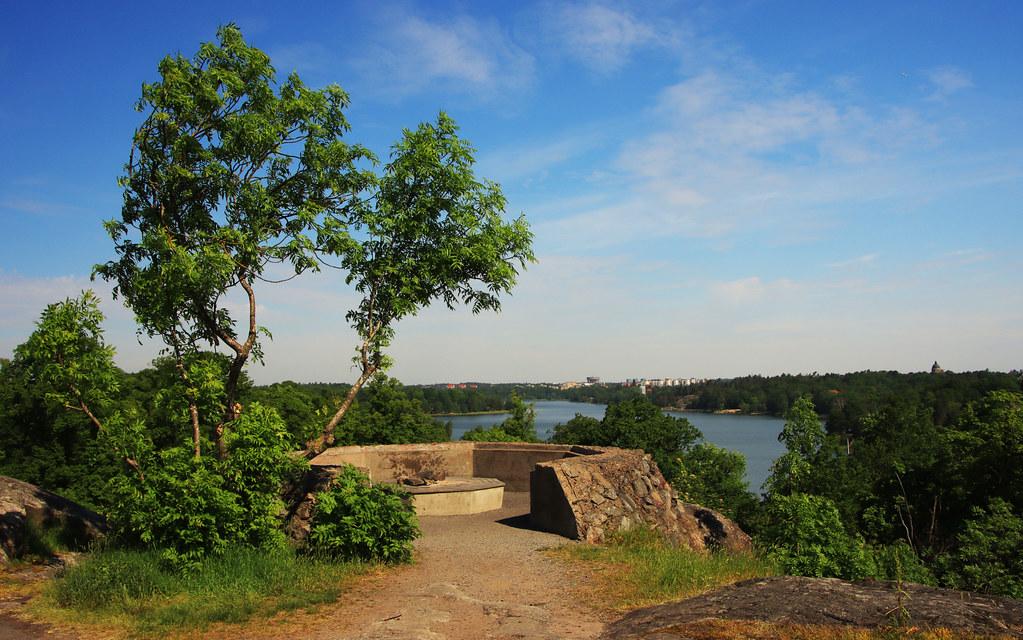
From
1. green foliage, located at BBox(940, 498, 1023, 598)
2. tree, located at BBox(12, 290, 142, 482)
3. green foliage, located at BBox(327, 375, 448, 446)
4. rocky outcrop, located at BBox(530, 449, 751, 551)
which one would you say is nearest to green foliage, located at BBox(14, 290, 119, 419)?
tree, located at BBox(12, 290, 142, 482)

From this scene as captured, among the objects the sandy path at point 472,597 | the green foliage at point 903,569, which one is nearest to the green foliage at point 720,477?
the green foliage at point 903,569

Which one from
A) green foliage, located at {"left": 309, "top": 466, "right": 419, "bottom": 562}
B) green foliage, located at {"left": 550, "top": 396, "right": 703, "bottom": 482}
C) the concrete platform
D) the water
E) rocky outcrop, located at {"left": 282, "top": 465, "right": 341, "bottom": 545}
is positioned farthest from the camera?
the water

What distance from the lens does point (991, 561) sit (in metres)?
13.3

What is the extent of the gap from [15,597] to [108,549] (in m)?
1.14

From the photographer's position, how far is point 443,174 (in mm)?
11508

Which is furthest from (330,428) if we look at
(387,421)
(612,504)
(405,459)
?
(387,421)

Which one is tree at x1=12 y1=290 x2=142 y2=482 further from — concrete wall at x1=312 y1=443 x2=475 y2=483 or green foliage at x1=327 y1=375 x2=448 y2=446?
green foliage at x1=327 y1=375 x2=448 y2=446

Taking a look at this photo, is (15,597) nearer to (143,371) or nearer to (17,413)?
(17,413)

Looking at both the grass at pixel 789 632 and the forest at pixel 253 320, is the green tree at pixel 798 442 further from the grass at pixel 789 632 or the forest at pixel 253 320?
the grass at pixel 789 632

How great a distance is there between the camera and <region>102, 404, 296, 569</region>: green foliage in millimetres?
8273

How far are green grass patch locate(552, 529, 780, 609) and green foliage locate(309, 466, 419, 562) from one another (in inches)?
81.8

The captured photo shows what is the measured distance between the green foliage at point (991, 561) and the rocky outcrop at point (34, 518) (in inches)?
542

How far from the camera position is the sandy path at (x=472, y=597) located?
20.5ft

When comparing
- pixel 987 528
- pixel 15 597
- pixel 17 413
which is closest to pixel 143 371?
pixel 17 413
